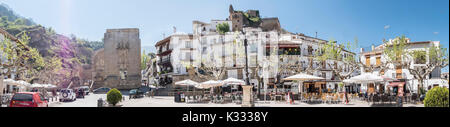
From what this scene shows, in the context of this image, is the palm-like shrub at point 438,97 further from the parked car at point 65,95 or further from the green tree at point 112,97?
the parked car at point 65,95

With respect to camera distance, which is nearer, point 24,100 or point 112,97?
point 24,100

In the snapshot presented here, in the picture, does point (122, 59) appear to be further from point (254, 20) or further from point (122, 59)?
point (254, 20)

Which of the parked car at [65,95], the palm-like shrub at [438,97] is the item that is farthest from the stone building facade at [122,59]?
the palm-like shrub at [438,97]

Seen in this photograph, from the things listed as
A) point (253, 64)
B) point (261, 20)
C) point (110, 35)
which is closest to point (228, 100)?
point (253, 64)

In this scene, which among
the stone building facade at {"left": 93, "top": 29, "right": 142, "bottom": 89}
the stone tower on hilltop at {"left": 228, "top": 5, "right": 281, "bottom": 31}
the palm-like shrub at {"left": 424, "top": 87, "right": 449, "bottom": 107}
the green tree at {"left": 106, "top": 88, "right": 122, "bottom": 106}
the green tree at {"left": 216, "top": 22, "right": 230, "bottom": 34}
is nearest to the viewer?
the palm-like shrub at {"left": 424, "top": 87, "right": 449, "bottom": 107}

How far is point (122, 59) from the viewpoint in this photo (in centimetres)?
5459

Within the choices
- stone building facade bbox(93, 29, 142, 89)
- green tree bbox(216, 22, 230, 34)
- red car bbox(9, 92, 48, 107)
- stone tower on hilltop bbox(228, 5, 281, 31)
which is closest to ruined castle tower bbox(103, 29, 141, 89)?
stone building facade bbox(93, 29, 142, 89)

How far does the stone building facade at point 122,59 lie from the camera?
179 ft

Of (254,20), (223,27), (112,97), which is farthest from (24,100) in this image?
(254,20)

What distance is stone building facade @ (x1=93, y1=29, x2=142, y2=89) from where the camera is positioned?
2149 inches

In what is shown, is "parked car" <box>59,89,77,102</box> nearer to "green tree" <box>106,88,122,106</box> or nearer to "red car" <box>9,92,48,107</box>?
"green tree" <box>106,88,122,106</box>
